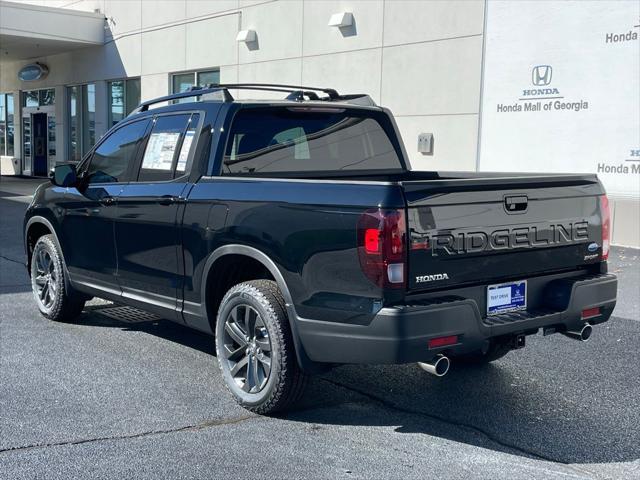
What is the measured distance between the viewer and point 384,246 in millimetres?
4102

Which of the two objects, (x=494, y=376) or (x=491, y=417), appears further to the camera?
(x=494, y=376)

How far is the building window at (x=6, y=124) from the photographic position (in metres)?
31.0

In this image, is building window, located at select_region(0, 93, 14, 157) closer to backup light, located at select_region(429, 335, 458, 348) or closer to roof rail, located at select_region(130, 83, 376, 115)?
roof rail, located at select_region(130, 83, 376, 115)

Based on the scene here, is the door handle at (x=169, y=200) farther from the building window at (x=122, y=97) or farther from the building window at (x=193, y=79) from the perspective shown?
→ the building window at (x=122, y=97)

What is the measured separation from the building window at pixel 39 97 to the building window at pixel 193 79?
26.1 feet

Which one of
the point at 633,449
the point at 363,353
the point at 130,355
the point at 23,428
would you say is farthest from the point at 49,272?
the point at 633,449

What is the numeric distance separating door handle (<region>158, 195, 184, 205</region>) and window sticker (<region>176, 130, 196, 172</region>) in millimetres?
216

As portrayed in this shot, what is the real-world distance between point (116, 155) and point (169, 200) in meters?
1.17

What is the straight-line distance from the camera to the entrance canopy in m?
22.5

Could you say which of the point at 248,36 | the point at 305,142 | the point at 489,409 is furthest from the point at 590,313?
the point at 248,36

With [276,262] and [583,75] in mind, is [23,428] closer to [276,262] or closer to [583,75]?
[276,262]

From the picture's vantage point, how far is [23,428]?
4559mm

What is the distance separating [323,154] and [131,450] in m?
2.55

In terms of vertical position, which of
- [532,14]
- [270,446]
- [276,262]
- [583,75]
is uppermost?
[532,14]
